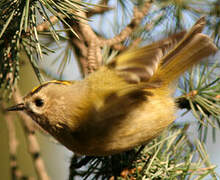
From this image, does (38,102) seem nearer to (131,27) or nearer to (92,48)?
(92,48)

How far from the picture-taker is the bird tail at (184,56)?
122 cm

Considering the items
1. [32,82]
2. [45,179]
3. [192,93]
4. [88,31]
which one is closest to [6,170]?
[32,82]

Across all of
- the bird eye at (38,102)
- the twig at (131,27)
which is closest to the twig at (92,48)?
the twig at (131,27)

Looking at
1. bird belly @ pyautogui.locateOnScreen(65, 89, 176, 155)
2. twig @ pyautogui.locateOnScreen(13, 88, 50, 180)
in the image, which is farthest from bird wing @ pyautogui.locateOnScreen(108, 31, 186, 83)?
twig @ pyautogui.locateOnScreen(13, 88, 50, 180)

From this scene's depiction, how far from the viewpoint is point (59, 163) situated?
2.71m

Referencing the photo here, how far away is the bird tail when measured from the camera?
122cm

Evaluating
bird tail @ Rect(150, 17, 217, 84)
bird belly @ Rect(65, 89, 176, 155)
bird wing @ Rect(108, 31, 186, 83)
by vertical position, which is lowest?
bird belly @ Rect(65, 89, 176, 155)

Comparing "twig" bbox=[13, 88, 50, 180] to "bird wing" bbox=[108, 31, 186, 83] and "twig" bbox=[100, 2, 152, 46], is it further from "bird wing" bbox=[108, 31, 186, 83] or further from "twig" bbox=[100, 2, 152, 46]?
"bird wing" bbox=[108, 31, 186, 83]

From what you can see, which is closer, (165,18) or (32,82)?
(165,18)

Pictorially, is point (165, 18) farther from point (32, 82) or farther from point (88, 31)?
point (32, 82)

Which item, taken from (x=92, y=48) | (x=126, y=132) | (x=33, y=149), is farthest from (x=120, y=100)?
(x=33, y=149)

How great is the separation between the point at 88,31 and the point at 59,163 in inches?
66.8

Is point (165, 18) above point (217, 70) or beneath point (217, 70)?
above

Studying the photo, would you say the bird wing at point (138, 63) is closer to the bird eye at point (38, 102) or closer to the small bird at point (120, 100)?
the small bird at point (120, 100)
